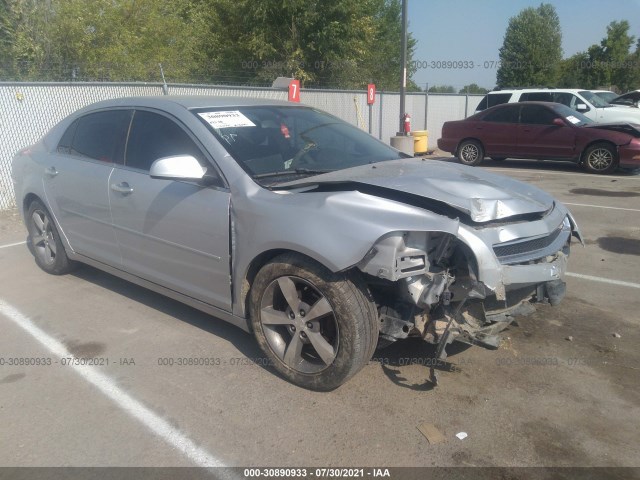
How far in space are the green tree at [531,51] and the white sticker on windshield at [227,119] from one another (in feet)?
140

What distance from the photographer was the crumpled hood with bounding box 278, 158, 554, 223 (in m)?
2.95

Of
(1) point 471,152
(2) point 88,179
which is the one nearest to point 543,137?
(1) point 471,152

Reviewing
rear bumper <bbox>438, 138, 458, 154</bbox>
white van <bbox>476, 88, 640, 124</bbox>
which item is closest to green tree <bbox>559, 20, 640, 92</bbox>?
white van <bbox>476, 88, 640, 124</bbox>

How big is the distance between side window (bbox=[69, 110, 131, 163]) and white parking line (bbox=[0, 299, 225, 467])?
58.6 inches

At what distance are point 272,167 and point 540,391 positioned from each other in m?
2.20

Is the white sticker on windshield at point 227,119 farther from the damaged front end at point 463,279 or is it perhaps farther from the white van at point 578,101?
the white van at point 578,101

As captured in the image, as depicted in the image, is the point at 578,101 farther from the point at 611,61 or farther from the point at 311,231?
the point at 611,61

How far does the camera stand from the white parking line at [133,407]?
268cm

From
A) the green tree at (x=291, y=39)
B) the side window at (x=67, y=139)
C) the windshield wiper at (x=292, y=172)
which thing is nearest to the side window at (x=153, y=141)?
the windshield wiper at (x=292, y=172)

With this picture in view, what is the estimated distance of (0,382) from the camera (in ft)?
11.3

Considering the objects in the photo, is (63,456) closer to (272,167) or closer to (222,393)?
(222,393)

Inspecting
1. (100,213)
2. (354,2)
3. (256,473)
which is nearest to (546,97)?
(354,2)

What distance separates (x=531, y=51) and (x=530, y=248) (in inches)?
1807

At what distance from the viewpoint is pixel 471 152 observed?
13352 mm
